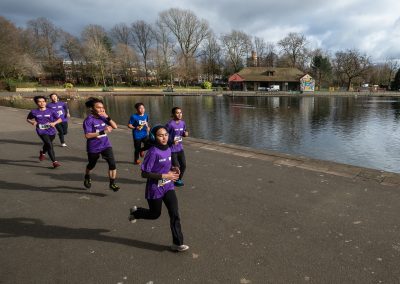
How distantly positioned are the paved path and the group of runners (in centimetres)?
41

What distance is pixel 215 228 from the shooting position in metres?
4.23

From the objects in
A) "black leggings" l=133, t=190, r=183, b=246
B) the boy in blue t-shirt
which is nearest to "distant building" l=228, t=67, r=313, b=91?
the boy in blue t-shirt

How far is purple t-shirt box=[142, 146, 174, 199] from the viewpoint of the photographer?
350 centimetres

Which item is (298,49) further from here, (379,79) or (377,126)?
(377,126)

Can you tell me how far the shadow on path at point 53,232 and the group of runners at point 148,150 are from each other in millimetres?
336

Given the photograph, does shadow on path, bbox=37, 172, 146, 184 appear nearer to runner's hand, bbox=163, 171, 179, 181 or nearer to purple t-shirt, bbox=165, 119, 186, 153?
purple t-shirt, bbox=165, 119, 186, 153

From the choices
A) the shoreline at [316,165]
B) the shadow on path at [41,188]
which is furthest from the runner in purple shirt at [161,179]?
the shoreline at [316,165]

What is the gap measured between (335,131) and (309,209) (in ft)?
51.8

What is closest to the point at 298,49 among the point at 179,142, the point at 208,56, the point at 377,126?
the point at 208,56

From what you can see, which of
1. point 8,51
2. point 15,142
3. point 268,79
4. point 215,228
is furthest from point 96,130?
point 268,79

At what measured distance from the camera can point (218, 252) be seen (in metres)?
3.65

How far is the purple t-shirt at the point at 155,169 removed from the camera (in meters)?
3.50

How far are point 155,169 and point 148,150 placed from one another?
301 millimetres

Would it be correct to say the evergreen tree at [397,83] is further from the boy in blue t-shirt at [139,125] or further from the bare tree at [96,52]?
the boy in blue t-shirt at [139,125]
